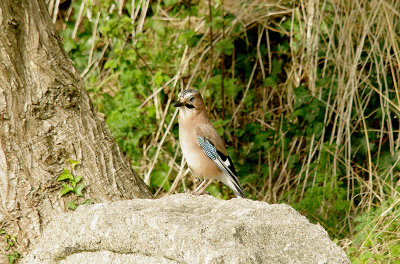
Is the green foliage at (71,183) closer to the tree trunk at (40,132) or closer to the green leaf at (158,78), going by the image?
the tree trunk at (40,132)

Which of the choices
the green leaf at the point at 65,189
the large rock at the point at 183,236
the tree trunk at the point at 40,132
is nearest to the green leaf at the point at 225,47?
the tree trunk at the point at 40,132

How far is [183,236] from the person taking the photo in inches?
107

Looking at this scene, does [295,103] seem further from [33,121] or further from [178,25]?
[33,121]

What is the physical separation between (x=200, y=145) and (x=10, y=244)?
1795 millimetres

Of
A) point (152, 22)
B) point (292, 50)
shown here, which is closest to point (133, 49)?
point (152, 22)

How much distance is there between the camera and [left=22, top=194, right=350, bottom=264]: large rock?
2707mm

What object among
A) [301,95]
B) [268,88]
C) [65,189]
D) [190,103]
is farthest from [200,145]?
[268,88]

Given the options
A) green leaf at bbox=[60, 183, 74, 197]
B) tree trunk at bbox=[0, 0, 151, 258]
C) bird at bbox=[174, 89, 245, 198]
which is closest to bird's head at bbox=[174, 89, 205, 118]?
bird at bbox=[174, 89, 245, 198]

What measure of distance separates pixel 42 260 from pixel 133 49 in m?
3.84

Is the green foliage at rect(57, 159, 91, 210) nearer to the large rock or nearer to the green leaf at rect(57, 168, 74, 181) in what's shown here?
the green leaf at rect(57, 168, 74, 181)

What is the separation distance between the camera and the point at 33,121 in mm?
3670

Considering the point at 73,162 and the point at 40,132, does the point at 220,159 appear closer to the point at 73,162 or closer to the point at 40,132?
the point at 73,162

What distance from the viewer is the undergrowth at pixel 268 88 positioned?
219 inches

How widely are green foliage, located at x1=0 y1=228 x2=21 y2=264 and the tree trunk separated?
27 millimetres
